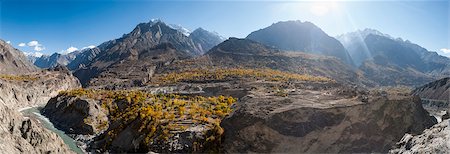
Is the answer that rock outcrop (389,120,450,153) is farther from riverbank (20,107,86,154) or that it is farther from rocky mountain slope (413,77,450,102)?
rocky mountain slope (413,77,450,102)

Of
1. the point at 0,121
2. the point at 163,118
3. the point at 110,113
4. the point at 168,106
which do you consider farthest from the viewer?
the point at 110,113

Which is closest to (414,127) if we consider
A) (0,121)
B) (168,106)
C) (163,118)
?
(163,118)

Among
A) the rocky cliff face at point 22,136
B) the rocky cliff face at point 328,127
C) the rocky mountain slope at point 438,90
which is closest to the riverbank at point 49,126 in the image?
the rocky cliff face at point 22,136

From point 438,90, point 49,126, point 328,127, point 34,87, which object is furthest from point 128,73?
point 328,127

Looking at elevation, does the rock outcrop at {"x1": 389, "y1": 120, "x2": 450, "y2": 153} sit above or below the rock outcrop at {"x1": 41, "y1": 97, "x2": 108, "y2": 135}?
above

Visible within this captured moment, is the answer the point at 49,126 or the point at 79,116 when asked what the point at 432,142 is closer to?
the point at 79,116

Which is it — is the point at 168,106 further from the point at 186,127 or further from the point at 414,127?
the point at 414,127

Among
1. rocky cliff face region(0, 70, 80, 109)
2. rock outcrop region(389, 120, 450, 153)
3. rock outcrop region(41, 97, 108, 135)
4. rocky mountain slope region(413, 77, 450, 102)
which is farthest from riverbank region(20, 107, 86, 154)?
rocky mountain slope region(413, 77, 450, 102)

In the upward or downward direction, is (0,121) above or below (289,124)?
above
